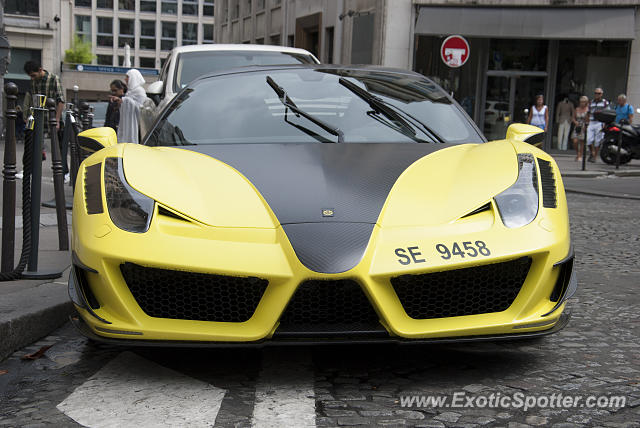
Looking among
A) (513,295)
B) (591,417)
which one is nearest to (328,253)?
(513,295)

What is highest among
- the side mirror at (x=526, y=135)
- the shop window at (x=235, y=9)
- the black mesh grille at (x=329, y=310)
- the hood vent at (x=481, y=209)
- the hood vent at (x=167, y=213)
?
the shop window at (x=235, y=9)

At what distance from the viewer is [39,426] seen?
2.71 meters

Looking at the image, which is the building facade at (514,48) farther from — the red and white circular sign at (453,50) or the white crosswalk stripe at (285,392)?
the white crosswalk stripe at (285,392)

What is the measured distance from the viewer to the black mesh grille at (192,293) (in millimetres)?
3001

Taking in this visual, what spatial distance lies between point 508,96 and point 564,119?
1.73m

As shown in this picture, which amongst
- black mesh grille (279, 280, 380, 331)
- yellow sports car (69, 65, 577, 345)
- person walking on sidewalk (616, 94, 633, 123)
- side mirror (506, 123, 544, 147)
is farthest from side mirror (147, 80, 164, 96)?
person walking on sidewalk (616, 94, 633, 123)

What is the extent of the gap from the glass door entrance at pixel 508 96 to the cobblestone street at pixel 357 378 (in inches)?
849

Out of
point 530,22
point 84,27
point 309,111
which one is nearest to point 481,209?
point 309,111

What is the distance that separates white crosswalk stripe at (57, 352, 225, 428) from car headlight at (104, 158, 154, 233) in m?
0.56

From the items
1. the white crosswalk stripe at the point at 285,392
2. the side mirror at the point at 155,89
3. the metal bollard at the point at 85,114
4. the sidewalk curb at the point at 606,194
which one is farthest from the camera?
the sidewalk curb at the point at 606,194

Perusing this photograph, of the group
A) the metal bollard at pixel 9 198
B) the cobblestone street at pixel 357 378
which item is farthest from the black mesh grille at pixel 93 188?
the metal bollard at pixel 9 198

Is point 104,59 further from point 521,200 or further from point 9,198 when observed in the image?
point 521,200

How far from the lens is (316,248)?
9.84 ft

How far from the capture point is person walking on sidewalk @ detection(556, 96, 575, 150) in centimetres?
2428
